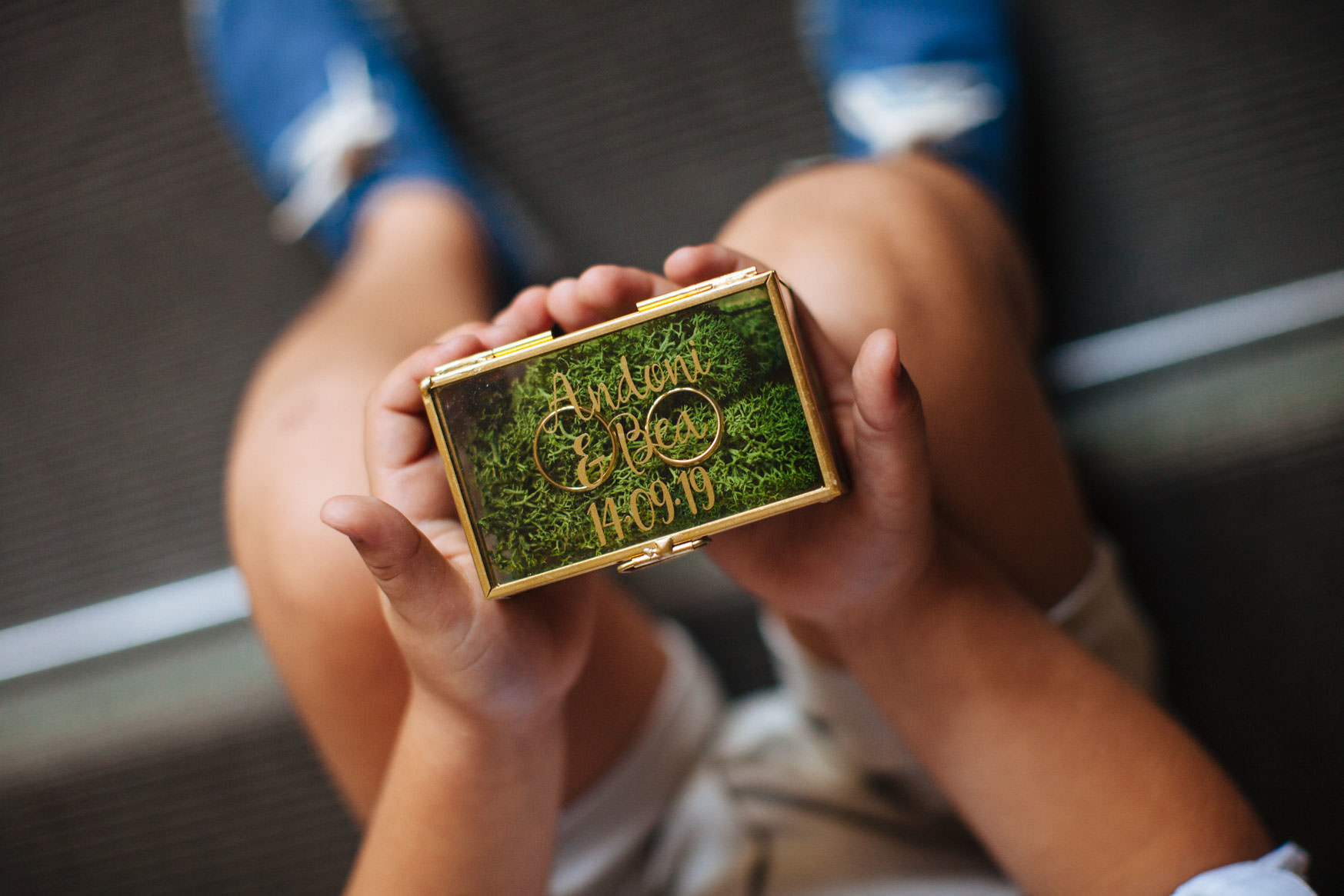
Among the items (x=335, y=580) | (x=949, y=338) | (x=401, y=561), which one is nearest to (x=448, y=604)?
(x=401, y=561)

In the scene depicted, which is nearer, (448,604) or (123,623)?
(448,604)

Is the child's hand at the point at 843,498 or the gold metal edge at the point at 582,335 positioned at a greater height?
the gold metal edge at the point at 582,335

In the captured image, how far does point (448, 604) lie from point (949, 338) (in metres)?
0.33

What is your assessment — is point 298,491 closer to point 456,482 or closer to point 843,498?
point 456,482

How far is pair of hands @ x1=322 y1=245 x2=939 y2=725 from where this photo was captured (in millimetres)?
370

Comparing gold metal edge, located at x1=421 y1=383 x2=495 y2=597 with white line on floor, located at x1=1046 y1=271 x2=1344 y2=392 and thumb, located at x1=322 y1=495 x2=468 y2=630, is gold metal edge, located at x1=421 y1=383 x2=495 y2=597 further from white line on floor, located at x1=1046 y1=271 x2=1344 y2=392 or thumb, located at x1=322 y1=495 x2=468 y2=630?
white line on floor, located at x1=1046 y1=271 x2=1344 y2=392

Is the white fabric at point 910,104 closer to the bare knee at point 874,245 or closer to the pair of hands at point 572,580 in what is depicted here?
the bare knee at point 874,245

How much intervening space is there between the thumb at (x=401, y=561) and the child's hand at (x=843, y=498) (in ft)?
0.40

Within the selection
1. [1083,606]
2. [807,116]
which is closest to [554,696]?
[1083,606]

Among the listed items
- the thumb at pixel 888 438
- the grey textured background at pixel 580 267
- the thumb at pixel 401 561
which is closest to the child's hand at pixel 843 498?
the thumb at pixel 888 438

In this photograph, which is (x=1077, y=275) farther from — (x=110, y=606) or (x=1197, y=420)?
(x=110, y=606)

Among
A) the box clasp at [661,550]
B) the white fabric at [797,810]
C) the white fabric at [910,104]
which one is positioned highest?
the white fabric at [910,104]

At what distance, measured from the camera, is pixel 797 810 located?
24.4 inches

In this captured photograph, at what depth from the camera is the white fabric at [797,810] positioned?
56 cm
